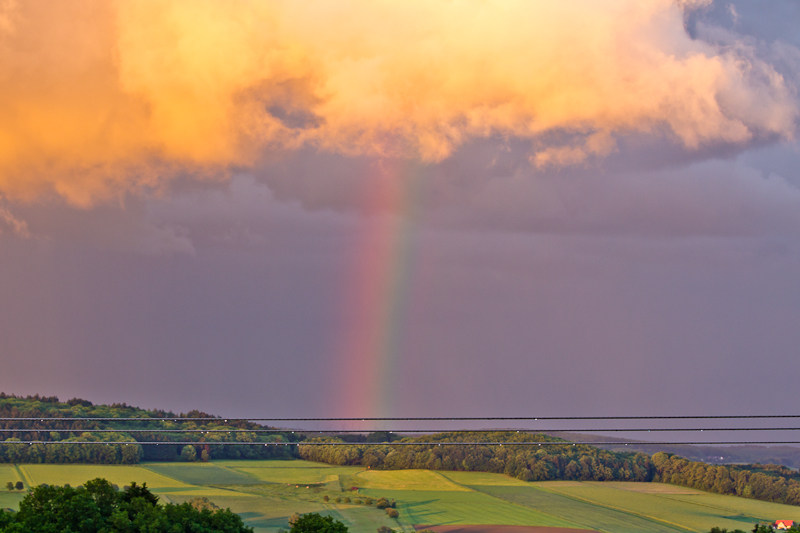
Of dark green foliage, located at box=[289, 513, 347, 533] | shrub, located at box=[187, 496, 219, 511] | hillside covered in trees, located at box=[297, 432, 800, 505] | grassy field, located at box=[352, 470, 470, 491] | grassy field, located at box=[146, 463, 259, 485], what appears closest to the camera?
dark green foliage, located at box=[289, 513, 347, 533]

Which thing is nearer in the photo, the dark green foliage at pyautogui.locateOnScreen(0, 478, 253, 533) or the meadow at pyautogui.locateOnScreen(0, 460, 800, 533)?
the dark green foliage at pyautogui.locateOnScreen(0, 478, 253, 533)

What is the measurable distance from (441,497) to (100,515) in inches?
1824

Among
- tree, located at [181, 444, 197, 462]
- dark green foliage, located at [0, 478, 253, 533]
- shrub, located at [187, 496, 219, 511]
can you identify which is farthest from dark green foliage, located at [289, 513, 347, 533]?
Result: tree, located at [181, 444, 197, 462]

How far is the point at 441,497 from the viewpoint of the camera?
77438mm

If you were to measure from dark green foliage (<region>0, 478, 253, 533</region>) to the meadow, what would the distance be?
34.3 m

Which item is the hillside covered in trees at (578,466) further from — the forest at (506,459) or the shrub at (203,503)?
the shrub at (203,503)

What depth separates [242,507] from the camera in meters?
75.3

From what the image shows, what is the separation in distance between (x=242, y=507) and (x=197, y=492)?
11.4 m

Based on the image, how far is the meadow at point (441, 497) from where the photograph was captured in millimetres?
74500

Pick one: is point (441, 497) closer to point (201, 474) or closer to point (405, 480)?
point (405, 480)

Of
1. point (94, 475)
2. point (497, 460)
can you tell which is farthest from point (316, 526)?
point (94, 475)

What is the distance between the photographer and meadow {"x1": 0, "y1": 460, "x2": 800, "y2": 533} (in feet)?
244

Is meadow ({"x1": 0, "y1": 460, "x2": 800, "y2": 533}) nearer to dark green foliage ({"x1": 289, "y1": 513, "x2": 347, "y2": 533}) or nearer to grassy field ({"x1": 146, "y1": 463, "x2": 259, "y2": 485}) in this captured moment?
grassy field ({"x1": 146, "y1": 463, "x2": 259, "y2": 485})

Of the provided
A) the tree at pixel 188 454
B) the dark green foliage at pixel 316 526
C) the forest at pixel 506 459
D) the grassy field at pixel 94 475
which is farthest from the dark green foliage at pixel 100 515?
the tree at pixel 188 454
